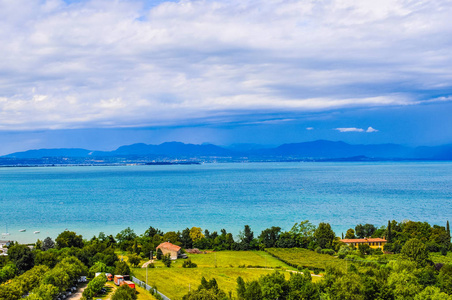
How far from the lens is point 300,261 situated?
141 ft

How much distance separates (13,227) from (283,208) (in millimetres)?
50613

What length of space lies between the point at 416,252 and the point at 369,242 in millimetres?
13781

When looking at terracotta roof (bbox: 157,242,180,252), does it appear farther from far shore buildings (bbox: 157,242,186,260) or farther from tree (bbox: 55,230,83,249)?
tree (bbox: 55,230,83,249)

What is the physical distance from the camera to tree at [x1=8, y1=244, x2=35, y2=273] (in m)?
Answer: 37.1

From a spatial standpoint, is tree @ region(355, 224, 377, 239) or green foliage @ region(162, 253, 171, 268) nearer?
green foliage @ region(162, 253, 171, 268)

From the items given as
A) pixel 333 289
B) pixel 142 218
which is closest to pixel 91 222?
pixel 142 218

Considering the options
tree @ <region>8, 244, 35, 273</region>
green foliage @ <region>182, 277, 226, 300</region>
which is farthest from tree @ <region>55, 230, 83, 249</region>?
green foliage @ <region>182, 277, 226, 300</region>

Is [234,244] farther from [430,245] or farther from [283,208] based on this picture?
[283,208]

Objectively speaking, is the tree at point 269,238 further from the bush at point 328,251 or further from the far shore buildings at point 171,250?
the far shore buildings at point 171,250

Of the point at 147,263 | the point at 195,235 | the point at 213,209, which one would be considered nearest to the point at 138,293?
the point at 147,263

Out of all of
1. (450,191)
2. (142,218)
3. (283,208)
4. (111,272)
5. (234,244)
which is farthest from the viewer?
(450,191)

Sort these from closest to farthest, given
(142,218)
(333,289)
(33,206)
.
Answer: (333,289)
(142,218)
(33,206)

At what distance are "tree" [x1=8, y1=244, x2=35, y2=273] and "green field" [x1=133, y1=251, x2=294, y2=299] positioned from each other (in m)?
9.70

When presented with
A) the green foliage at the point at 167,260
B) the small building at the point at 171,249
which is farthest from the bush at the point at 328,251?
the green foliage at the point at 167,260
